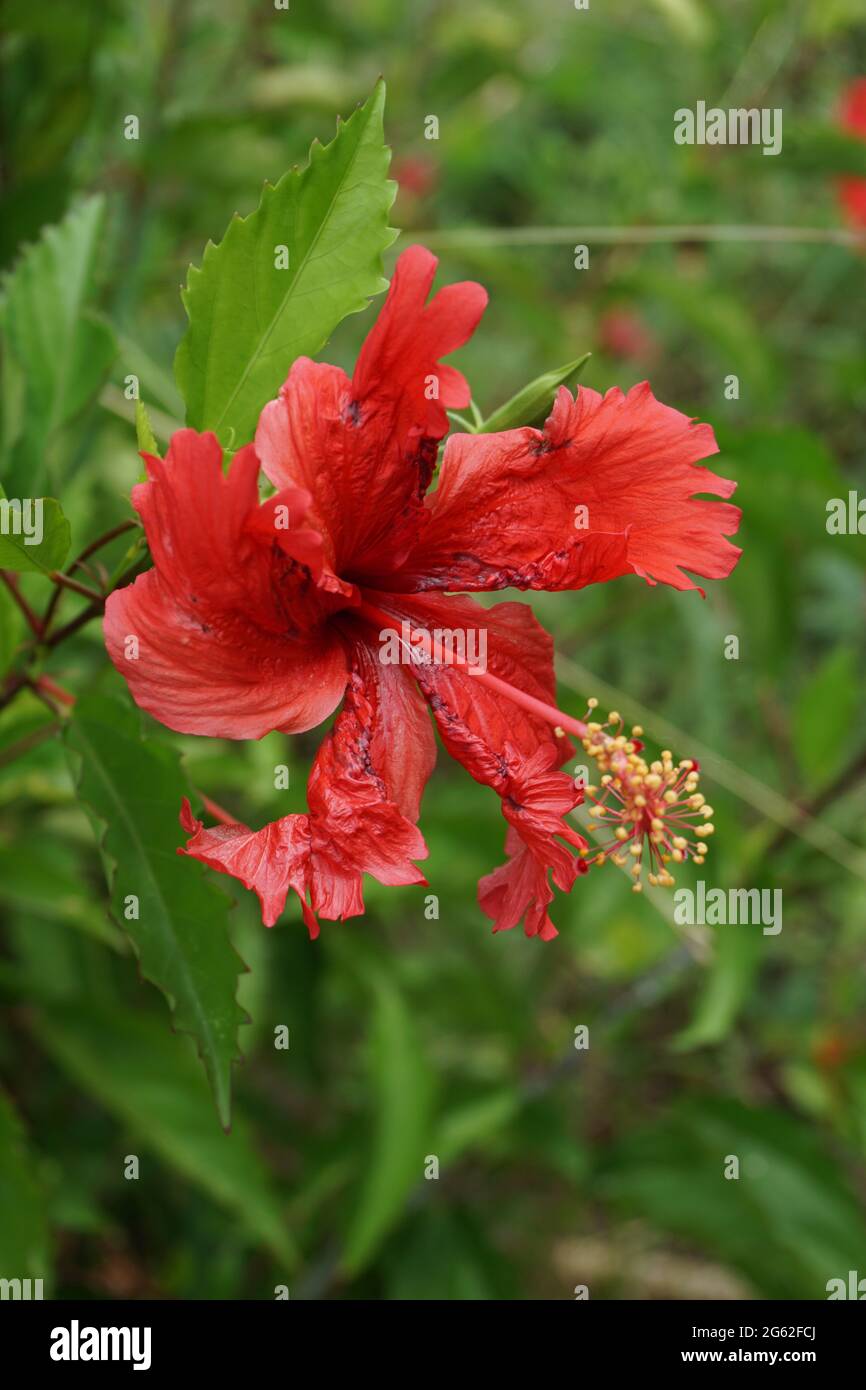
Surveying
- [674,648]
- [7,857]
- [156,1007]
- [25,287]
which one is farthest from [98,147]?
[674,648]

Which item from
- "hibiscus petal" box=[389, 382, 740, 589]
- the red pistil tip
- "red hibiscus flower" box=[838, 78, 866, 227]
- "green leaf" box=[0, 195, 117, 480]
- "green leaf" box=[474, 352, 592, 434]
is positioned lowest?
the red pistil tip

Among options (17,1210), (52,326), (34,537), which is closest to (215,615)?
(34,537)

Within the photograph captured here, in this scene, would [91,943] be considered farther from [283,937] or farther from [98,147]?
[98,147]

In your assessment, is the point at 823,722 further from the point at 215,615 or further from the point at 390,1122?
the point at 215,615

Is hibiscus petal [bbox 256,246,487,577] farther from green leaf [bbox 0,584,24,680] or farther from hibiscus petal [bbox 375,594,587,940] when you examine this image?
green leaf [bbox 0,584,24,680]

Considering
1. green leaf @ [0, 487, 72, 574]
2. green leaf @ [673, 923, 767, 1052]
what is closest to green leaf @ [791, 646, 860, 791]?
green leaf @ [673, 923, 767, 1052]

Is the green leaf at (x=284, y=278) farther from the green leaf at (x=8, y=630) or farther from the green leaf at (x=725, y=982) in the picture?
the green leaf at (x=725, y=982)
